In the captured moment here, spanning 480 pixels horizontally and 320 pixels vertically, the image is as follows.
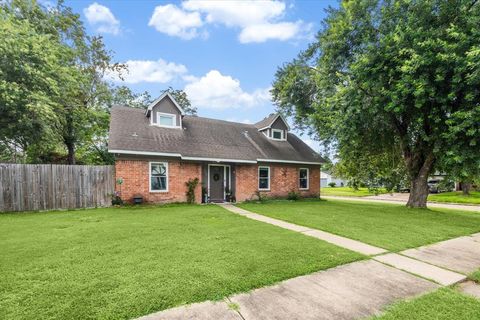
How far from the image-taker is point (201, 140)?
1402 cm

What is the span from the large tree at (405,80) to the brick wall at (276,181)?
3.47 metres

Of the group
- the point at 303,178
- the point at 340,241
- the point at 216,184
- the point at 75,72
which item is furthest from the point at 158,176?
the point at 303,178

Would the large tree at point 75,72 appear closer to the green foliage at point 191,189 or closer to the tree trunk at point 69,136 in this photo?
the tree trunk at point 69,136

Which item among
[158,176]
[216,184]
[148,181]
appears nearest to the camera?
[148,181]

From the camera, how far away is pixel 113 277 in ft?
11.1

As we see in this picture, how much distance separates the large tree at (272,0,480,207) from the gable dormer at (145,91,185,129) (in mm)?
8216

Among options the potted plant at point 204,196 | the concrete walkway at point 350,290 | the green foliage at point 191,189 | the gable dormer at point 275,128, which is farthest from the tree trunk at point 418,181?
the green foliage at point 191,189

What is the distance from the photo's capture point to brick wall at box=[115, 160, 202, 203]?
11.1 meters

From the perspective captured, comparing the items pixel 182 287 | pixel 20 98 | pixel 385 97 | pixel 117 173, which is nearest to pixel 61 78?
pixel 20 98

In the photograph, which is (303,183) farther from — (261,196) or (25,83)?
(25,83)

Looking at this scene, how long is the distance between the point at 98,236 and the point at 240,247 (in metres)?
3.49

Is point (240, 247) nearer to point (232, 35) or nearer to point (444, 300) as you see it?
point (444, 300)

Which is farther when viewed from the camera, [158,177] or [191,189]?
[191,189]

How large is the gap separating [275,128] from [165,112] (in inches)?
316
